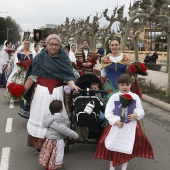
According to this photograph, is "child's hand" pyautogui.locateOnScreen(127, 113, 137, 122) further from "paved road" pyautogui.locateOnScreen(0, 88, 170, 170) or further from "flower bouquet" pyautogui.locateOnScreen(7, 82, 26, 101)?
"flower bouquet" pyautogui.locateOnScreen(7, 82, 26, 101)

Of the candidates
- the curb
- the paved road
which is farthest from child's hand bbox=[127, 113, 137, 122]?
the curb

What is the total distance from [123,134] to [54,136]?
92cm

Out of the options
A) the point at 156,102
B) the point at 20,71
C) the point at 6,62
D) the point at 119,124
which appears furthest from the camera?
the point at 6,62

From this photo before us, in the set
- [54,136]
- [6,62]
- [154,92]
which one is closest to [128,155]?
[54,136]

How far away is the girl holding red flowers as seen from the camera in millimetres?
14055

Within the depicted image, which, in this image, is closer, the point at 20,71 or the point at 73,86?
the point at 73,86

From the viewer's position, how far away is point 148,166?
16.8 ft

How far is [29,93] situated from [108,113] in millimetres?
1491

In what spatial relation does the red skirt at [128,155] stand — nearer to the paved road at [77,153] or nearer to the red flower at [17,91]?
the paved road at [77,153]

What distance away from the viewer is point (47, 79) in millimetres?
5035

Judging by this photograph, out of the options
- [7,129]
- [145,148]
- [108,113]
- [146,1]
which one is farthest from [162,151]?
[146,1]

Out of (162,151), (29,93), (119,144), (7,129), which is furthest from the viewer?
(7,129)

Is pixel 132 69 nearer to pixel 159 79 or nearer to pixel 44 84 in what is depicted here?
pixel 44 84

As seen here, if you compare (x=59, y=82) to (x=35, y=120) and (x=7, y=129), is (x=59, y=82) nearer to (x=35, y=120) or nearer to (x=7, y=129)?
(x=35, y=120)
